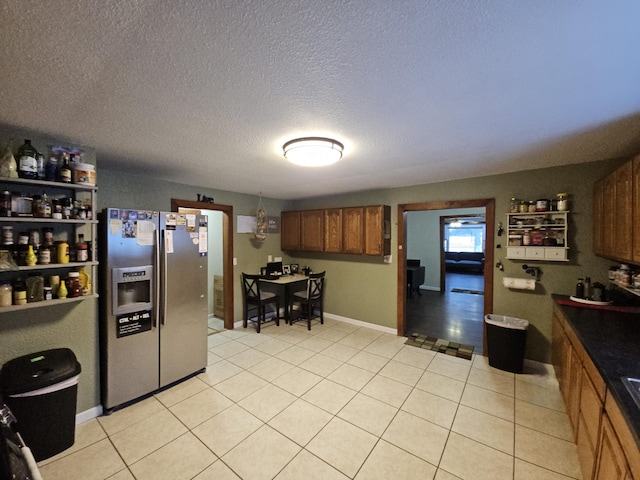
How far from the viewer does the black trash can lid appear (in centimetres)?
172

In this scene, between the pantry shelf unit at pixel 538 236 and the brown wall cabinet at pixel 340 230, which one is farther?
the brown wall cabinet at pixel 340 230

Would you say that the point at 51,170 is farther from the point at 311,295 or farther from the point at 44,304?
the point at 311,295

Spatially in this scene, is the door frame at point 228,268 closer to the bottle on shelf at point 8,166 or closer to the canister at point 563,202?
the bottle on shelf at point 8,166

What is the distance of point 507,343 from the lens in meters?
2.95

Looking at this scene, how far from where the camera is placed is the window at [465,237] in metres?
11.5

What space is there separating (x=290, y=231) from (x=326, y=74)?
4005 mm

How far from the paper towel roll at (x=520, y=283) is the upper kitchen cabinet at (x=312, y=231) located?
2758 millimetres

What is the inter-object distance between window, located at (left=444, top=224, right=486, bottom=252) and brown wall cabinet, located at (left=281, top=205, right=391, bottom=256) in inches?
339

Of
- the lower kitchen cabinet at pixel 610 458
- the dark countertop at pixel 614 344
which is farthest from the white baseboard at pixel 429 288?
the lower kitchen cabinet at pixel 610 458

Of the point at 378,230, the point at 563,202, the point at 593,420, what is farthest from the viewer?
the point at 378,230

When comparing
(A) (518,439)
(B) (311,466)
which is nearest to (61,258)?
(B) (311,466)

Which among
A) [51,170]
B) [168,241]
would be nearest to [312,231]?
[168,241]

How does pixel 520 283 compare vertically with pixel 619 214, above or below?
below

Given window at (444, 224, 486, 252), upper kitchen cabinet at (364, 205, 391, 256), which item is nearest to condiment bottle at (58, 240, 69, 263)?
upper kitchen cabinet at (364, 205, 391, 256)
